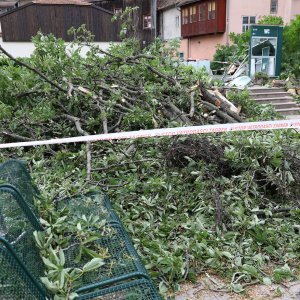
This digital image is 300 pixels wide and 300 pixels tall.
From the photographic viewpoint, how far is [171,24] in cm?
4006

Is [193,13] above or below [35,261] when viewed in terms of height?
above

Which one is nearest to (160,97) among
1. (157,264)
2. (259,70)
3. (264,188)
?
(264,188)

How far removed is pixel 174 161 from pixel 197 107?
2036 mm

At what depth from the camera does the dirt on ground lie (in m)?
2.53

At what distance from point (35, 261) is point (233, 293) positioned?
135 cm

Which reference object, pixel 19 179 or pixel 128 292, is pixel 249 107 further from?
pixel 128 292

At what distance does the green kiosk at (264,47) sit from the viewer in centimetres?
1486

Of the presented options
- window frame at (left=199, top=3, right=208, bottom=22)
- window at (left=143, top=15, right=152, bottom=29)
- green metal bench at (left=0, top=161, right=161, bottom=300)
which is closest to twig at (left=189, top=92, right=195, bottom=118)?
green metal bench at (left=0, top=161, right=161, bottom=300)

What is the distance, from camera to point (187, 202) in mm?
3588

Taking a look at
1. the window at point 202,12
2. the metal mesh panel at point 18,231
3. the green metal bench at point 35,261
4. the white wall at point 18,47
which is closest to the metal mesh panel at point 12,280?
the green metal bench at point 35,261

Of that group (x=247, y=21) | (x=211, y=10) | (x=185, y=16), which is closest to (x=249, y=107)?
(x=247, y=21)

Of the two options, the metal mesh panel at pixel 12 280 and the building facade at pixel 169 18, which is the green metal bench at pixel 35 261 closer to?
the metal mesh panel at pixel 12 280

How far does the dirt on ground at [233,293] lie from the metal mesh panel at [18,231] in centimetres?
102

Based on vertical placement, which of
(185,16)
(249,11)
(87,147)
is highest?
(185,16)
